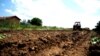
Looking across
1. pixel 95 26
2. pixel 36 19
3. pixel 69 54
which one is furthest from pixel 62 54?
pixel 36 19


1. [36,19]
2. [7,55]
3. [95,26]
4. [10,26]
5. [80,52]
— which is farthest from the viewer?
[36,19]

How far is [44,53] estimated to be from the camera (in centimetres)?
1145

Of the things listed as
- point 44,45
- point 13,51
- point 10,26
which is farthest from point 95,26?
point 13,51

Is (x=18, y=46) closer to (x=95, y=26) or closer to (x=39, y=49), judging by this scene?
(x=39, y=49)

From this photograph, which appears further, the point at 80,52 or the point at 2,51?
the point at 80,52

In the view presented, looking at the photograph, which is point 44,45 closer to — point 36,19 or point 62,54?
point 62,54

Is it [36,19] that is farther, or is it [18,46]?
[36,19]

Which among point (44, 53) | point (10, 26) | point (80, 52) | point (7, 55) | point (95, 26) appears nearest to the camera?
point (7, 55)

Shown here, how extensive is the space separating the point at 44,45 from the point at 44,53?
1.64 m

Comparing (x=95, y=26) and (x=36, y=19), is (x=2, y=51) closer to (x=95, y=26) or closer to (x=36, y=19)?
(x=95, y=26)

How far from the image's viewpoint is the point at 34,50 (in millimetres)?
11641

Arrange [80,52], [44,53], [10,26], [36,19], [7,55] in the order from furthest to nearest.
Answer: [36,19] < [10,26] < [80,52] < [44,53] < [7,55]

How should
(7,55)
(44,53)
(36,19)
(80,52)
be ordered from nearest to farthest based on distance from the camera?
(7,55), (44,53), (80,52), (36,19)

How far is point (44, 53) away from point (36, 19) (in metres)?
43.3
